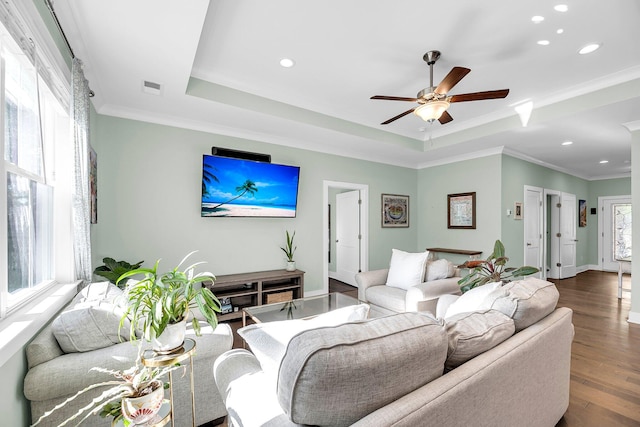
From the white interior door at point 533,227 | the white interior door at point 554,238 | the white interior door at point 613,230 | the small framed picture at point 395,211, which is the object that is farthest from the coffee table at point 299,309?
the white interior door at point 613,230

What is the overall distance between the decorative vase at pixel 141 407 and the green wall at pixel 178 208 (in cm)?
269

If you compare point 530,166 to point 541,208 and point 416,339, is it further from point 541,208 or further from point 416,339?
point 416,339

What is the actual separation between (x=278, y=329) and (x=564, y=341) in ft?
5.17

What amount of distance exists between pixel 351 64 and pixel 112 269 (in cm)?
307

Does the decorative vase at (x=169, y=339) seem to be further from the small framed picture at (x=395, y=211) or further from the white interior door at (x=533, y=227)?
the white interior door at (x=533, y=227)

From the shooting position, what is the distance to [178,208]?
3.58 m

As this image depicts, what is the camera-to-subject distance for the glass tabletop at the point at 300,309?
2703mm

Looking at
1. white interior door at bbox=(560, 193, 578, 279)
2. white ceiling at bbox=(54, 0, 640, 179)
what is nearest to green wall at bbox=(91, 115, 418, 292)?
white ceiling at bbox=(54, 0, 640, 179)

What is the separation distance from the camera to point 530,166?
5.41 m

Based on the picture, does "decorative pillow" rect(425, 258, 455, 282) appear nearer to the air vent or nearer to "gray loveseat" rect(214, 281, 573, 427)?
"gray loveseat" rect(214, 281, 573, 427)

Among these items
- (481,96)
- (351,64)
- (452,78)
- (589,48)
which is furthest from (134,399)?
(589,48)

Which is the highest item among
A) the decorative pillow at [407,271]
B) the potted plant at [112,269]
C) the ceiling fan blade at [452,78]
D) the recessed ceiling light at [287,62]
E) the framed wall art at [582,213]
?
the recessed ceiling light at [287,62]

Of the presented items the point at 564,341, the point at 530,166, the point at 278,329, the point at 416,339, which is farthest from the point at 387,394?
the point at 530,166

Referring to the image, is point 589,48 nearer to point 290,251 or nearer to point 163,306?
point 163,306
